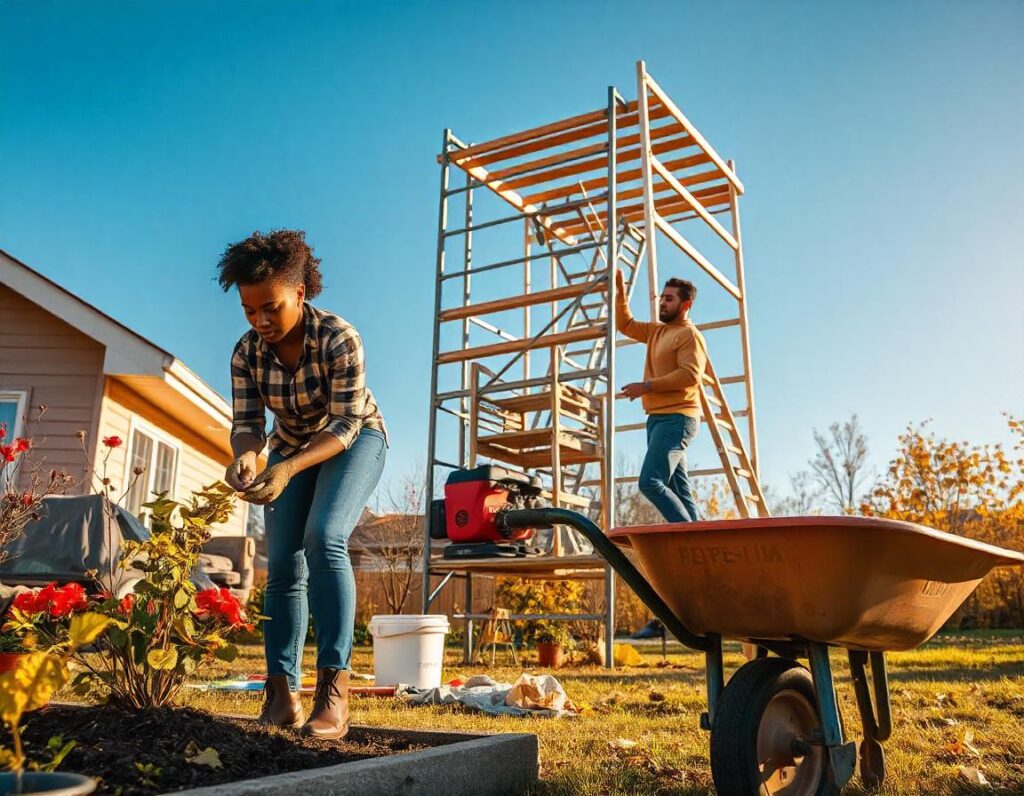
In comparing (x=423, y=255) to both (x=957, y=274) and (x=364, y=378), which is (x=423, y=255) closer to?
(x=957, y=274)

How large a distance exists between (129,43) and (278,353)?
901cm

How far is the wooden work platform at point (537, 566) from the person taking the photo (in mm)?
7047

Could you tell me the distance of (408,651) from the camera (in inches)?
210

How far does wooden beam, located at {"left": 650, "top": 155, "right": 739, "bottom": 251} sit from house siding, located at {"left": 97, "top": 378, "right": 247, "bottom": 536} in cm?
467

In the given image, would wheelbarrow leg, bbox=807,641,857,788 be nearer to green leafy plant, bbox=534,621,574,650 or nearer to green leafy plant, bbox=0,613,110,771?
green leafy plant, bbox=0,613,110,771

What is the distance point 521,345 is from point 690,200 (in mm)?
2055

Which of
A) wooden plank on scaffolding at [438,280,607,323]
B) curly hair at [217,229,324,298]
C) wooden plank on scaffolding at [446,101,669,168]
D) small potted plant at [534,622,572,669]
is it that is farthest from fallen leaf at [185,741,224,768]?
wooden plank on scaffolding at [446,101,669,168]

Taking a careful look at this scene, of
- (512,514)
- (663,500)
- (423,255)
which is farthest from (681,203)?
(512,514)

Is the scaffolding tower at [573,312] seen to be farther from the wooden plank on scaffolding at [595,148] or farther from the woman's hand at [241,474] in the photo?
the woman's hand at [241,474]

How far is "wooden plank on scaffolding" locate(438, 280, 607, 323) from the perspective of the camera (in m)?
7.84

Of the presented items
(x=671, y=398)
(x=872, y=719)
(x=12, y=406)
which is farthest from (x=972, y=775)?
(x=12, y=406)

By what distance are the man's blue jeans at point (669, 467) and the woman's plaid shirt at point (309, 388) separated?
A: 2.33 metres

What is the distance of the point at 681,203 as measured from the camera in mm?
8922

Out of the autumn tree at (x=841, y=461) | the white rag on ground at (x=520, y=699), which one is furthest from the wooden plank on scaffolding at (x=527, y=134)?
the autumn tree at (x=841, y=461)
